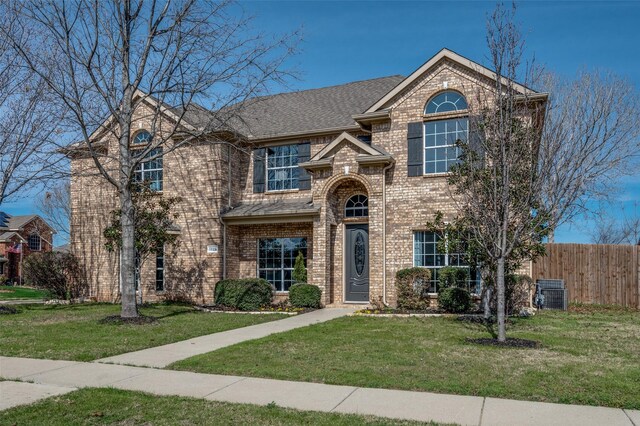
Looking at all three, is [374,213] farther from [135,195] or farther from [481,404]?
[481,404]

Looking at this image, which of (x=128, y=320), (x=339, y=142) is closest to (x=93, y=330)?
(x=128, y=320)

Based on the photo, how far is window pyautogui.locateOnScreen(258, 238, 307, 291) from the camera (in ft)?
59.4

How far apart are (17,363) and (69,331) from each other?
3.31 meters

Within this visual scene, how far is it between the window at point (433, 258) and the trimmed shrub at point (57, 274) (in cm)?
1301

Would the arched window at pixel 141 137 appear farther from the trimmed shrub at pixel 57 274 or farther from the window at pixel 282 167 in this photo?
the trimmed shrub at pixel 57 274

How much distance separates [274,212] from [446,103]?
657 centimetres

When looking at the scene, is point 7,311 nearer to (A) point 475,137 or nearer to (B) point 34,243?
(A) point 475,137

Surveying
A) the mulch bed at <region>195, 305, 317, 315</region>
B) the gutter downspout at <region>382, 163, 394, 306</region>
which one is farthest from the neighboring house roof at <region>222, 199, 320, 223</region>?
the mulch bed at <region>195, 305, 317, 315</region>

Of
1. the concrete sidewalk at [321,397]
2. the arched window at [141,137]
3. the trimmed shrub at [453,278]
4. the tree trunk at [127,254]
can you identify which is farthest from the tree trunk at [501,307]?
the arched window at [141,137]

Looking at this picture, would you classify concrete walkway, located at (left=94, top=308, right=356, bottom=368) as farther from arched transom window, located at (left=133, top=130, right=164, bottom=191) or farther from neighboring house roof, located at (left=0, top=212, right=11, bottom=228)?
neighboring house roof, located at (left=0, top=212, right=11, bottom=228)

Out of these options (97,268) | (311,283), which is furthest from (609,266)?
(97,268)

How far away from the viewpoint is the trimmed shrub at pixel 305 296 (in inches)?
632

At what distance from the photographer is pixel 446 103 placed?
52.9ft

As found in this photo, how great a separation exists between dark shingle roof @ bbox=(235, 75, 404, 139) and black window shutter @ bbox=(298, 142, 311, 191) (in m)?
0.60
